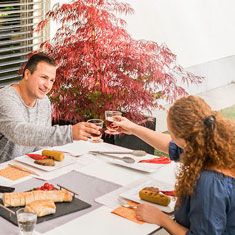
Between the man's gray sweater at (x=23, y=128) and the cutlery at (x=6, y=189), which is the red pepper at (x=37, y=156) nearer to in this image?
the man's gray sweater at (x=23, y=128)

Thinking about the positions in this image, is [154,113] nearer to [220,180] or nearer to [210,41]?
[210,41]

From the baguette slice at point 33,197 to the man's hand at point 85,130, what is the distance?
0.41m

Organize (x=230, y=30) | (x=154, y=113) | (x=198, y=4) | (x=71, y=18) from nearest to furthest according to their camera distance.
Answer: (x=71, y=18) < (x=154, y=113) < (x=198, y=4) < (x=230, y=30)

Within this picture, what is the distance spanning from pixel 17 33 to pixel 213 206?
A: 119 inches

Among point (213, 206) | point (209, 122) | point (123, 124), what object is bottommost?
point (213, 206)

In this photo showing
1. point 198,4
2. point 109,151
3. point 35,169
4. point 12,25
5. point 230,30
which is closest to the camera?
point 35,169

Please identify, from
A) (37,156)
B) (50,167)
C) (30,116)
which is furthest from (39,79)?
(50,167)

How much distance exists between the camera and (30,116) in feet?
9.89

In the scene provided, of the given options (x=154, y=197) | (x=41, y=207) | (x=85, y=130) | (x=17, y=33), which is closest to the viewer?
(x=41, y=207)

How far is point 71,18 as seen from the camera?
162 inches

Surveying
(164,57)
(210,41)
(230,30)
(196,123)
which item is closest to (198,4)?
(210,41)

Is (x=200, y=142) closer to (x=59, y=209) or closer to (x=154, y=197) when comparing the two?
(x=154, y=197)

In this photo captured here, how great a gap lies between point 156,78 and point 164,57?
0.22m

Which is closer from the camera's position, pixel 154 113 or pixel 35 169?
pixel 35 169
